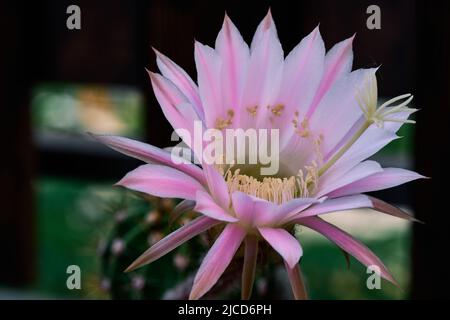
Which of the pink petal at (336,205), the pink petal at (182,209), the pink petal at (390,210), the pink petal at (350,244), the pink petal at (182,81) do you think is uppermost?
the pink petal at (182,81)

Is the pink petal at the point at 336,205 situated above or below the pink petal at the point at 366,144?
below

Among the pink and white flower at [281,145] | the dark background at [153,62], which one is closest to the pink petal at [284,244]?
the pink and white flower at [281,145]

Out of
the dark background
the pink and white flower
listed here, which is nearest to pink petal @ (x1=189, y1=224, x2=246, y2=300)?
the pink and white flower

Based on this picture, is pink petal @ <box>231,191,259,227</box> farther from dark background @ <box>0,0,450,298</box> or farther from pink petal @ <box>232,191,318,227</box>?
dark background @ <box>0,0,450,298</box>

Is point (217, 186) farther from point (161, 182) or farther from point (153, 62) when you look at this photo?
point (153, 62)

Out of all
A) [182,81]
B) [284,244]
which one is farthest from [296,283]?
[182,81]

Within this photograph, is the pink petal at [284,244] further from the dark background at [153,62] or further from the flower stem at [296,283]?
the dark background at [153,62]

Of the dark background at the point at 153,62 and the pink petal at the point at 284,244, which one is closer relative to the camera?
the pink petal at the point at 284,244
